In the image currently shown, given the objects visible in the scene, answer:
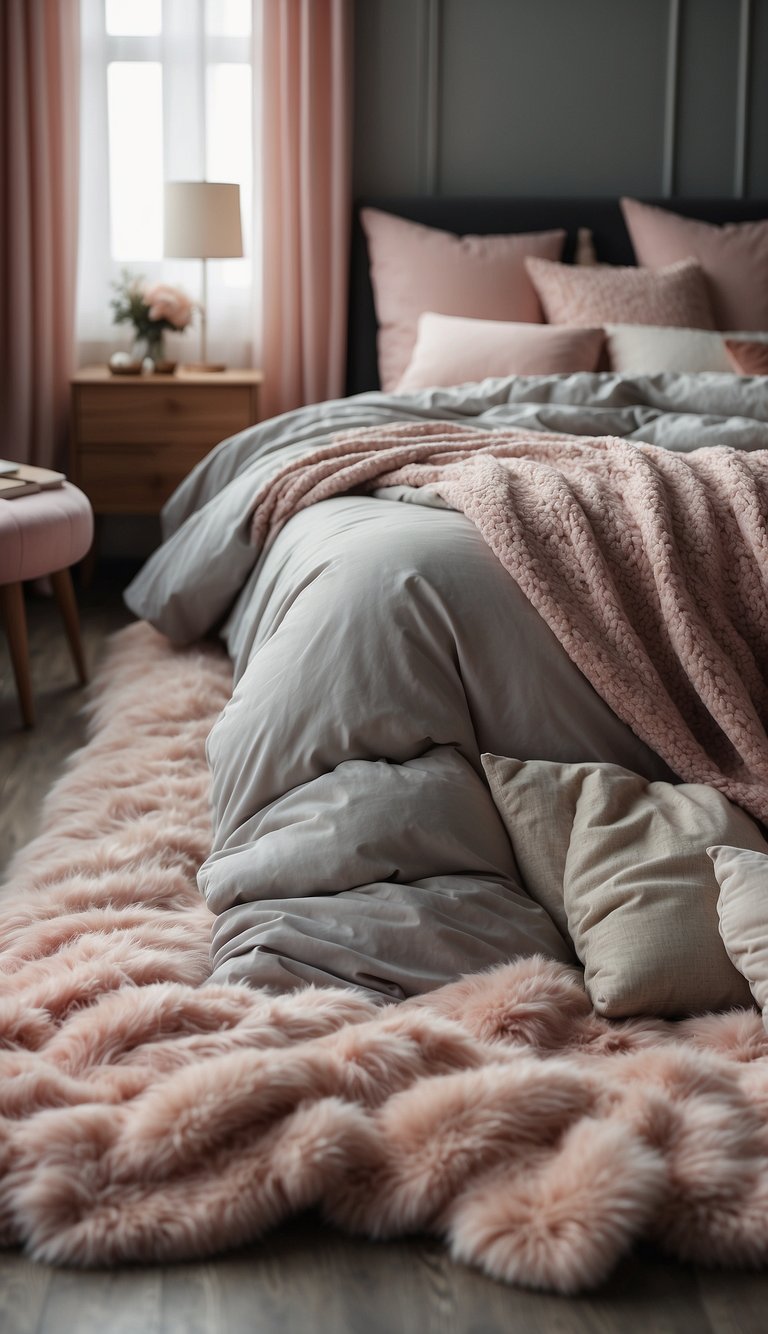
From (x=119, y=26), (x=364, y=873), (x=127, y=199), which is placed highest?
(x=119, y=26)

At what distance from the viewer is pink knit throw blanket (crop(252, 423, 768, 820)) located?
179cm

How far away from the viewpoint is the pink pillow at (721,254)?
393cm

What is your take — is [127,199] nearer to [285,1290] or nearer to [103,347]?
[103,347]

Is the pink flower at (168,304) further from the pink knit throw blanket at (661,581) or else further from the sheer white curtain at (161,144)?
the pink knit throw blanket at (661,581)

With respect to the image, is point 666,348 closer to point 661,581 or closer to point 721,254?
point 721,254

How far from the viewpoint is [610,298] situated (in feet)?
12.4

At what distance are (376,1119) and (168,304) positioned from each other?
316cm

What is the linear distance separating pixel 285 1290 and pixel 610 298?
3.13 meters

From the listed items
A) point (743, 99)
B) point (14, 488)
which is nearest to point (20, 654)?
point (14, 488)

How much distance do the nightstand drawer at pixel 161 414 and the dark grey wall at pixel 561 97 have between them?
3.03 ft

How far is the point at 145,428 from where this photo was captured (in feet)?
13.0

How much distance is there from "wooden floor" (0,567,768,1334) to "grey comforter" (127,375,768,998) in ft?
1.19

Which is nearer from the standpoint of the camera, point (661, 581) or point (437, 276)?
point (661, 581)

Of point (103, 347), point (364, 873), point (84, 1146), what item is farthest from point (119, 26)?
point (84, 1146)
